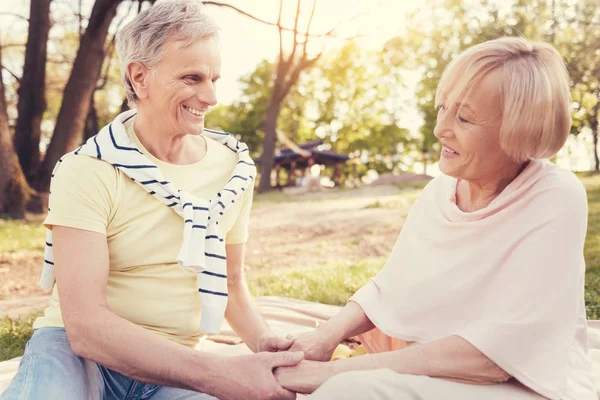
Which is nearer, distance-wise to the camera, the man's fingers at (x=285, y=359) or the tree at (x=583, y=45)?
the man's fingers at (x=285, y=359)

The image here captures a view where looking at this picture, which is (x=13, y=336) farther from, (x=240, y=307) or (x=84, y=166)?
(x=84, y=166)

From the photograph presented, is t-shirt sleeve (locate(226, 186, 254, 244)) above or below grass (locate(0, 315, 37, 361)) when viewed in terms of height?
above

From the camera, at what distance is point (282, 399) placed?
2.01 m

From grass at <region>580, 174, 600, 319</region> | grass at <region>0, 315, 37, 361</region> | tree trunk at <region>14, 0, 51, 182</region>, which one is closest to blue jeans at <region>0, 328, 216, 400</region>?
grass at <region>0, 315, 37, 361</region>

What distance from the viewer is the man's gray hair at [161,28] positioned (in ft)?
7.16

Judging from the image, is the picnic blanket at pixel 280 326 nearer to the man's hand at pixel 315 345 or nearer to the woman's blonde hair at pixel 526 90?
the man's hand at pixel 315 345

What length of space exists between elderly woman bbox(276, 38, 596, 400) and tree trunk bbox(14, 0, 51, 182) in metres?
11.3

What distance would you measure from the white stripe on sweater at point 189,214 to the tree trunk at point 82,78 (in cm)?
898

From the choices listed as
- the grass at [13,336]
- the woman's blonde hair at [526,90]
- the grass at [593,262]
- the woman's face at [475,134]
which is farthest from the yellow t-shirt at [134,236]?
the grass at [593,262]

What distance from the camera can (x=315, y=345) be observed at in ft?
7.86

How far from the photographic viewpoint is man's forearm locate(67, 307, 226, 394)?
196 cm

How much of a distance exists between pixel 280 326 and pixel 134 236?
193 centimetres

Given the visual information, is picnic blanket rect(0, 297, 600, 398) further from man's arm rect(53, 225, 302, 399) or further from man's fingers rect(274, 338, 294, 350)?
man's arm rect(53, 225, 302, 399)

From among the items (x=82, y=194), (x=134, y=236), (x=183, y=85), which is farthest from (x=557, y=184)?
(x=82, y=194)
